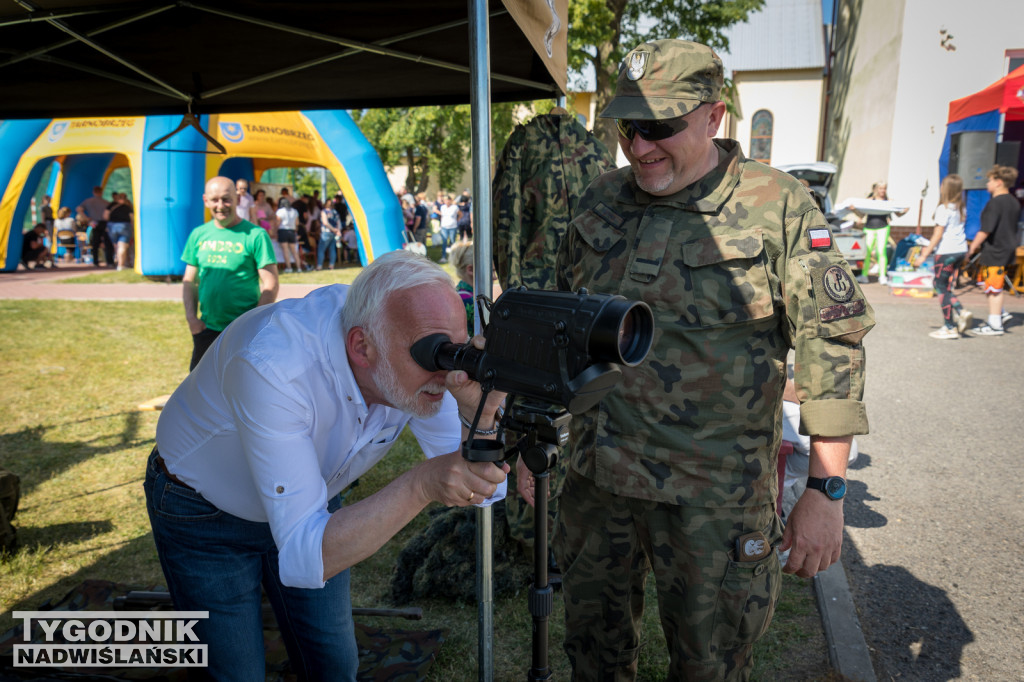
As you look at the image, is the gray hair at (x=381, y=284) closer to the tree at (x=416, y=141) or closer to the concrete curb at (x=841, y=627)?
the concrete curb at (x=841, y=627)

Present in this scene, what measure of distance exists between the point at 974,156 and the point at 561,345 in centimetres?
1457

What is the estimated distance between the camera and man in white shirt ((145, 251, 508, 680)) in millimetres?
1455

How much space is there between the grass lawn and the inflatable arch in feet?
13.9

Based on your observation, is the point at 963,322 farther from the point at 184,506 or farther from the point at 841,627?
the point at 184,506

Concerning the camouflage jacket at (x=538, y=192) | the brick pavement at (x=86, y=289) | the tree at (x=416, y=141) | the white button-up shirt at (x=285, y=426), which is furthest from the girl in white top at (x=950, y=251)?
the tree at (x=416, y=141)

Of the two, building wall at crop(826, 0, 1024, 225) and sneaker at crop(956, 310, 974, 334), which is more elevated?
building wall at crop(826, 0, 1024, 225)

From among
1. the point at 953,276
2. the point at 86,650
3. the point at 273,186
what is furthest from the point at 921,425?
the point at 273,186

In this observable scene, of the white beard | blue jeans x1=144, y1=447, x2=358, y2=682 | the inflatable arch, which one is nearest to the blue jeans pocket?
blue jeans x1=144, y1=447, x2=358, y2=682

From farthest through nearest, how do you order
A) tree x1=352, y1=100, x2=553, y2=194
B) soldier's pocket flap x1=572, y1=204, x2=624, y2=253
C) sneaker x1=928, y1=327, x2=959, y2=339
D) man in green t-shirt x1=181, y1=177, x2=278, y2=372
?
tree x1=352, y1=100, x2=553, y2=194 → sneaker x1=928, y1=327, x2=959, y2=339 → man in green t-shirt x1=181, y1=177, x2=278, y2=372 → soldier's pocket flap x1=572, y1=204, x2=624, y2=253

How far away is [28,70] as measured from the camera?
3656 millimetres

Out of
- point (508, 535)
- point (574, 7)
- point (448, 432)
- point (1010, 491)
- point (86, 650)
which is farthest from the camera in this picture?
point (574, 7)

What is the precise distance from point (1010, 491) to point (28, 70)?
630 cm

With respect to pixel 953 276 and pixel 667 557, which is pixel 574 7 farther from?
pixel 667 557

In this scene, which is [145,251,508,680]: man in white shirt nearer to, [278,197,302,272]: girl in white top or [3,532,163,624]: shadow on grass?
[3,532,163,624]: shadow on grass
